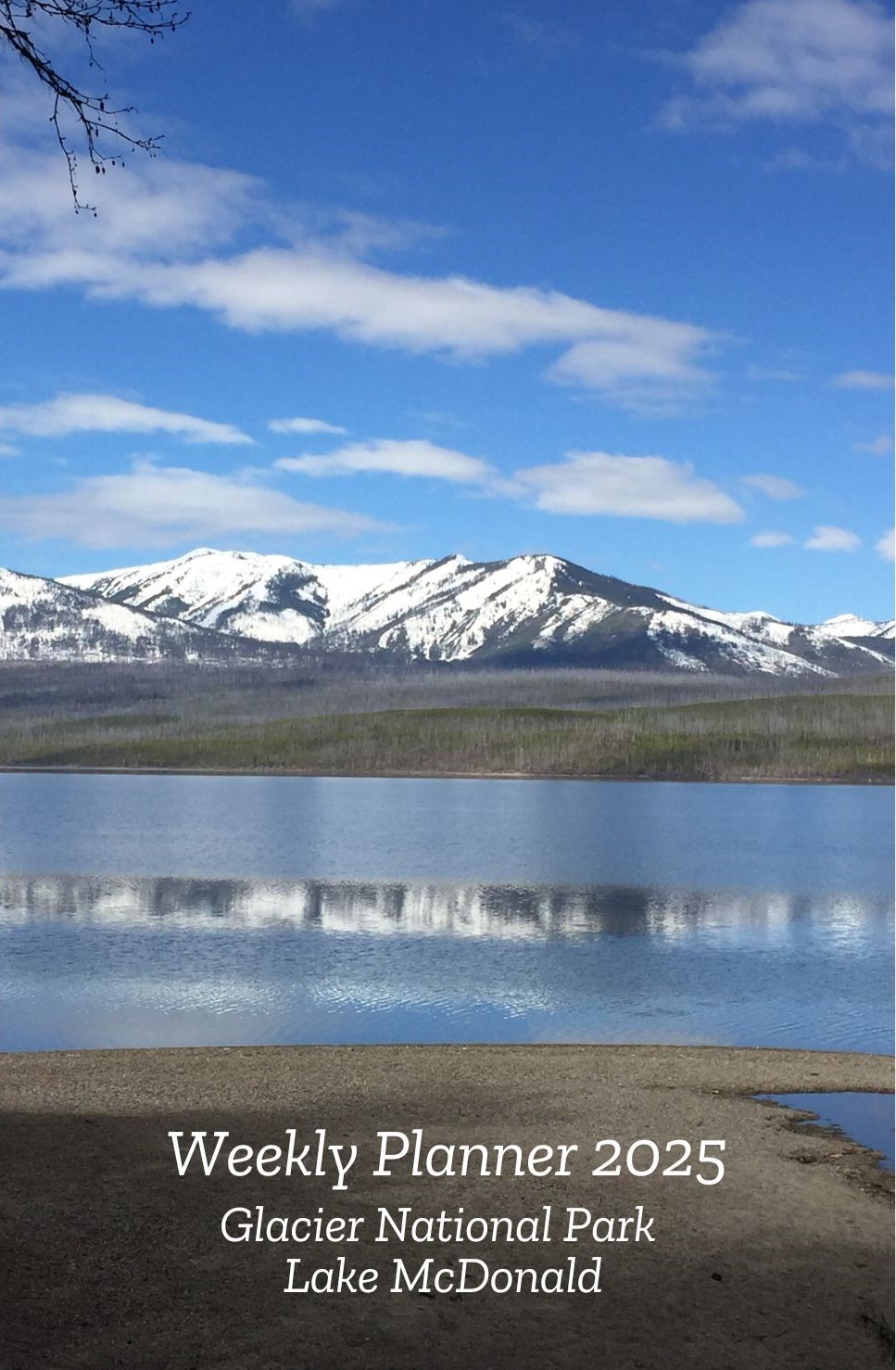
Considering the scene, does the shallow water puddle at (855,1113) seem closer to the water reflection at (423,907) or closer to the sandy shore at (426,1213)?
the sandy shore at (426,1213)

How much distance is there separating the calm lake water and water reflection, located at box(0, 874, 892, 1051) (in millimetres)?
127

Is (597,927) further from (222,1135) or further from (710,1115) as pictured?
(222,1135)

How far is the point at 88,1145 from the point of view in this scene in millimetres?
17875

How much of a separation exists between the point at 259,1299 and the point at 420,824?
11227 centimetres

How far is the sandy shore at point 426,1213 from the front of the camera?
12039 mm

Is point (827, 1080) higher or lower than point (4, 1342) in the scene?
lower

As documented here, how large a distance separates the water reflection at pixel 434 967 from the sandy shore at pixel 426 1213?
21.3ft

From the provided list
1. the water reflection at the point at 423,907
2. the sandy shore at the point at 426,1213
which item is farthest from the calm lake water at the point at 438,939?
the sandy shore at the point at 426,1213

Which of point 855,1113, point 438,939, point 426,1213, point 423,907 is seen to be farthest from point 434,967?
point 426,1213

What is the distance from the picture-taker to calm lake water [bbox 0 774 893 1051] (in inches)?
1258

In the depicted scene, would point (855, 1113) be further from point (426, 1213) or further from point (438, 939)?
point (438, 939)

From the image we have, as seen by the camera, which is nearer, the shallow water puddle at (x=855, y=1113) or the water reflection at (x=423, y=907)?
the shallow water puddle at (x=855, y=1113)

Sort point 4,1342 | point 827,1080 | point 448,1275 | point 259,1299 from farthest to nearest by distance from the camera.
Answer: point 827,1080, point 448,1275, point 259,1299, point 4,1342

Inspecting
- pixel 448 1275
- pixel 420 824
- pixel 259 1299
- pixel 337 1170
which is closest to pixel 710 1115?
pixel 337 1170
